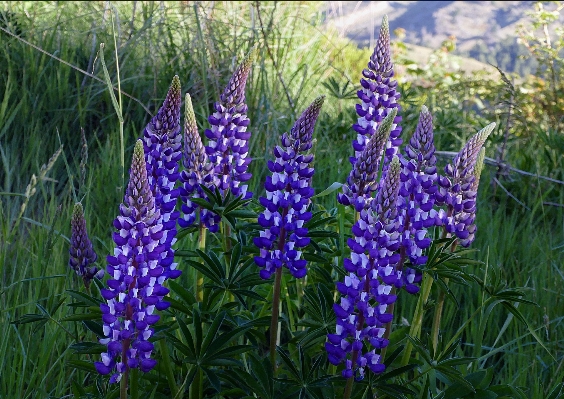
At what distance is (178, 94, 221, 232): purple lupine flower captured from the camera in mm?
2078

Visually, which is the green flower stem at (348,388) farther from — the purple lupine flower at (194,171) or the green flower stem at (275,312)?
the purple lupine flower at (194,171)

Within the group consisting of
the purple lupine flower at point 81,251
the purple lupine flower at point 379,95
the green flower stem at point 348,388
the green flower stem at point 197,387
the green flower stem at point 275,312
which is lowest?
the green flower stem at point 197,387

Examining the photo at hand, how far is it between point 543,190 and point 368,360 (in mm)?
2814

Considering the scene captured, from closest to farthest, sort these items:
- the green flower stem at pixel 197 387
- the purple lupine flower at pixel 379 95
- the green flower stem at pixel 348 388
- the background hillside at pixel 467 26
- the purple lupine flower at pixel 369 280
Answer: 1. the purple lupine flower at pixel 369 280
2. the green flower stem at pixel 348 388
3. the green flower stem at pixel 197 387
4. the purple lupine flower at pixel 379 95
5. the background hillside at pixel 467 26

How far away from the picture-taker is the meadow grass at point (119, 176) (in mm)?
2473

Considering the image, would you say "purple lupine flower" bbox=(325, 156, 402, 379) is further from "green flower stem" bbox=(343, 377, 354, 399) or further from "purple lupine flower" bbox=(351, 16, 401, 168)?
"purple lupine flower" bbox=(351, 16, 401, 168)

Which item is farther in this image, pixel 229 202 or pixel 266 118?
pixel 266 118

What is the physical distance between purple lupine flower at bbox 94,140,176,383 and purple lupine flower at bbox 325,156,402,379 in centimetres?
45

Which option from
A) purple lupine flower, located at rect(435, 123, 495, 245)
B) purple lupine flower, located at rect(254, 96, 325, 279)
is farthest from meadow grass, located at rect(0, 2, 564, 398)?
purple lupine flower, located at rect(254, 96, 325, 279)

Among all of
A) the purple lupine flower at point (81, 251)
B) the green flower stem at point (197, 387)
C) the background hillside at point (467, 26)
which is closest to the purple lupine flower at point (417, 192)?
the green flower stem at point (197, 387)

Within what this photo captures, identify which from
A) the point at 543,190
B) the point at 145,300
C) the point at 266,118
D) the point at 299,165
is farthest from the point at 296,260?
the point at 543,190

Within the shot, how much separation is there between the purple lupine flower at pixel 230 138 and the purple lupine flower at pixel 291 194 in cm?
29

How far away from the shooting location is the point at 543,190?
423 centimetres

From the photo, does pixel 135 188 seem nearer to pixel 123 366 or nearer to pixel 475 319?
pixel 123 366
